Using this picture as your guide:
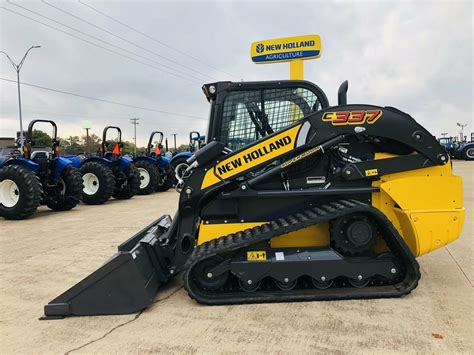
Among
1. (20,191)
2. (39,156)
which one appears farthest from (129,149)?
(20,191)

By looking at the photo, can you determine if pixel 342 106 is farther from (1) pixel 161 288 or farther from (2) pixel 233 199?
(1) pixel 161 288

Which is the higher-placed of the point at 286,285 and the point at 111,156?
the point at 111,156

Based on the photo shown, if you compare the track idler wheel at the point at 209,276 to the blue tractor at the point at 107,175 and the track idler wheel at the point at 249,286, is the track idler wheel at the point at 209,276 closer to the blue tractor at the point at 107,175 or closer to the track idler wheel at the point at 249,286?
the track idler wheel at the point at 249,286

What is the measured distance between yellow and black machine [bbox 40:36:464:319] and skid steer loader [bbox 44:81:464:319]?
0.03 feet

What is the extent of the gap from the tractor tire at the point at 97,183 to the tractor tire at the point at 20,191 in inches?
96.2

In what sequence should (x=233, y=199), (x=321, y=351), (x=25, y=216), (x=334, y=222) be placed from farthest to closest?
(x=25, y=216) < (x=233, y=199) < (x=334, y=222) < (x=321, y=351)

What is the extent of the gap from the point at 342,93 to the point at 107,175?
8338 millimetres

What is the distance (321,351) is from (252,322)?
646 mm

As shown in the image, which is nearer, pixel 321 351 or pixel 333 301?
pixel 321 351

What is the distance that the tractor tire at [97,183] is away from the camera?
10.9 m

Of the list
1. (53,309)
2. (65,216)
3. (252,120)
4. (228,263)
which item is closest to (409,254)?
Result: (228,263)

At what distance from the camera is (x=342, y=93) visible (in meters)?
4.15

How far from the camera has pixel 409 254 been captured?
137 inches

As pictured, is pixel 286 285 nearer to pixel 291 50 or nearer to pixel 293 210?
pixel 293 210
